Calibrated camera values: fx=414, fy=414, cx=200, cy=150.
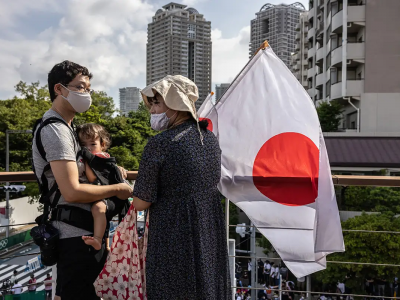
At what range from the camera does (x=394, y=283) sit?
13906mm

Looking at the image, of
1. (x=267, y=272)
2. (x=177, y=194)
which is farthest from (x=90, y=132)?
(x=267, y=272)

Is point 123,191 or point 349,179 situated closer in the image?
point 123,191

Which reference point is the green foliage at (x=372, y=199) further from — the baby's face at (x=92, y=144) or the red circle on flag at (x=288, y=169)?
the baby's face at (x=92, y=144)

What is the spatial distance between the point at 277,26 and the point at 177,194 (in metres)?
112

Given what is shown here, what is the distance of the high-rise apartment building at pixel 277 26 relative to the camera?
106 meters

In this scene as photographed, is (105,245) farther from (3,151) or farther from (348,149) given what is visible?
(3,151)

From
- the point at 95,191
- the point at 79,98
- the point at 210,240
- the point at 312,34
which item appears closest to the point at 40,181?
the point at 95,191

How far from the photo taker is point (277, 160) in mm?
2396

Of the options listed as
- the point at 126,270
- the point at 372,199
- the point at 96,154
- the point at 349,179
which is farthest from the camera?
the point at 372,199

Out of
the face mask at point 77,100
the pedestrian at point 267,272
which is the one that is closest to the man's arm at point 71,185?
the face mask at point 77,100

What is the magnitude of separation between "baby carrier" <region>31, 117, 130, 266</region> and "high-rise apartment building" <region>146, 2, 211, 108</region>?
8425cm

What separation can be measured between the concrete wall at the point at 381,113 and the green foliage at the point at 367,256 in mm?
7450

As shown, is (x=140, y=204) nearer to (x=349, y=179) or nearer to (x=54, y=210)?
→ (x=54, y=210)

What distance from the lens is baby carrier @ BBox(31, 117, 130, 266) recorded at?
6.08ft
